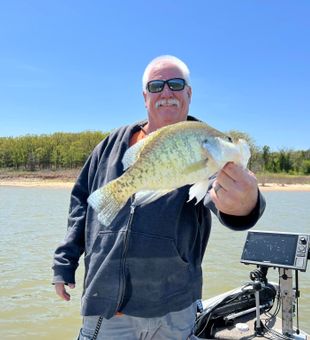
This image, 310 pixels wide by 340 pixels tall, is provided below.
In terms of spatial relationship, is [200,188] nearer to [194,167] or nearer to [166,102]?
[194,167]

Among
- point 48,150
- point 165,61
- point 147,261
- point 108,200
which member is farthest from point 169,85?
point 48,150

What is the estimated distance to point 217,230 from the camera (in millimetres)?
A: 21031

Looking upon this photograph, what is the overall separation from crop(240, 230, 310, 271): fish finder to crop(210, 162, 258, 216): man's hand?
2.28m

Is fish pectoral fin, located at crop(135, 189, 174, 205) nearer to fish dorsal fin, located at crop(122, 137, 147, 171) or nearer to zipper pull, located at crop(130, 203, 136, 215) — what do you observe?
fish dorsal fin, located at crop(122, 137, 147, 171)

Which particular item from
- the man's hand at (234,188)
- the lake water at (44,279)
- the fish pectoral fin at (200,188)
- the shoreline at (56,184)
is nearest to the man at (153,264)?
the man's hand at (234,188)

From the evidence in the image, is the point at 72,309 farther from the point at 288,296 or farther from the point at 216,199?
the point at 216,199

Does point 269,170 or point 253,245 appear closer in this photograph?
point 253,245

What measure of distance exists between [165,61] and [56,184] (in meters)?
65.9

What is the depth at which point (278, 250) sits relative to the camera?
15.3 ft

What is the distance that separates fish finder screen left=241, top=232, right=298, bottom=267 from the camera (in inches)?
179

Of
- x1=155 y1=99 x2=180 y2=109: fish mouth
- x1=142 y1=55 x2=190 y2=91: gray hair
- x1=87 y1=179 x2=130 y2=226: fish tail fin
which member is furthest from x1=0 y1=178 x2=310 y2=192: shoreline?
x1=87 y1=179 x2=130 y2=226: fish tail fin

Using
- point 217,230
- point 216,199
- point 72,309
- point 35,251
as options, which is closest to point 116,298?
point 216,199

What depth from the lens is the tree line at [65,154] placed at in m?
80.0

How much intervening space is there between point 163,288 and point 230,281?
28.4 feet
